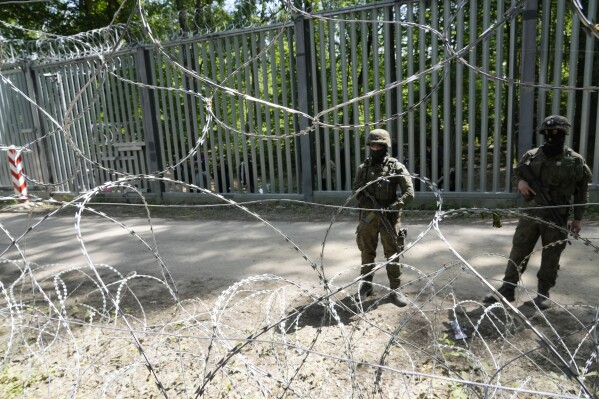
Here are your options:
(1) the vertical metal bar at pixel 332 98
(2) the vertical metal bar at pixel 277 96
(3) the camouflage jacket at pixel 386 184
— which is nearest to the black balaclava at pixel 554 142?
(3) the camouflage jacket at pixel 386 184

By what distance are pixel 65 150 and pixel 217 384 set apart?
30.6 feet

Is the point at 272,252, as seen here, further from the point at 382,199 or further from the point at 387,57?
the point at 387,57

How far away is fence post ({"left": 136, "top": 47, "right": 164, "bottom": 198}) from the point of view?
8891mm

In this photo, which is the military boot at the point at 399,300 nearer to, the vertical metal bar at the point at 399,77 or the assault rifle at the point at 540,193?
the assault rifle at the point at 540,193

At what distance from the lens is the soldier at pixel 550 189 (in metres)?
3.33

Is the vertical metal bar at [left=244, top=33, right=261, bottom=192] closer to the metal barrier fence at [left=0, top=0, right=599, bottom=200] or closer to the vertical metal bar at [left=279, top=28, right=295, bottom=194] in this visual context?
the metal barrier fence at [left=0, top=0, right=599, bottom=200]

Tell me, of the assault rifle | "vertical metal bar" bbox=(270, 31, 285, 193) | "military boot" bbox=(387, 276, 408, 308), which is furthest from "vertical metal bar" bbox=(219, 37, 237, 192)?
the assault rifle

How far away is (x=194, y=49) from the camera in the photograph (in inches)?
332

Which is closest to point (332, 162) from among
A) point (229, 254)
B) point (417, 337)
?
point (229, 254)

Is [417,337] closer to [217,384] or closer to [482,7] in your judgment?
[217,384]

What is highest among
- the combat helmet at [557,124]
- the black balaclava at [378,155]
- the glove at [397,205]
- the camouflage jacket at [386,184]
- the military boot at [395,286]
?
the combat helmet at [557,124]

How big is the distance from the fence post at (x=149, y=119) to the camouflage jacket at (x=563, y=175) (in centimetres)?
753

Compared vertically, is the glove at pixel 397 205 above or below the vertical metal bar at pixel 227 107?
below

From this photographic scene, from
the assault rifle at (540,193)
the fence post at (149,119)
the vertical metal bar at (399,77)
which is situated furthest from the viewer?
the fence post at (149,119)
